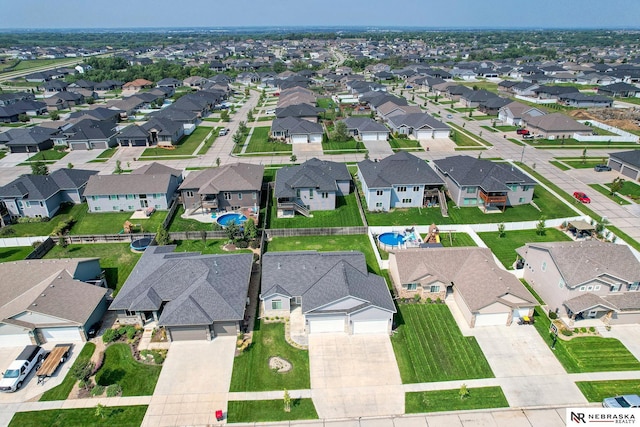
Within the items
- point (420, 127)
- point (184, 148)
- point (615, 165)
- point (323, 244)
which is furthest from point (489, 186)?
point (184, 148)

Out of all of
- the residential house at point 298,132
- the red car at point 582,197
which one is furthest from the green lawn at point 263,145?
the red car at point 582,197

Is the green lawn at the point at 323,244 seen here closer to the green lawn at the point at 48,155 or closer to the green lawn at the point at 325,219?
the green lawn at the point at 325,219

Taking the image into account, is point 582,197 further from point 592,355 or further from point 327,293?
point 327,293

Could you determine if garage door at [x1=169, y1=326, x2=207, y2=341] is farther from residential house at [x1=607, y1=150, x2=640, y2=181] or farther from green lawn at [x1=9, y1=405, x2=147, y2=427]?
residential house at [x1=607, y1=150, x2=640, y2=181]

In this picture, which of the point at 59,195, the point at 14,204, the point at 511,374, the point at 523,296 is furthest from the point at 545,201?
the point at 14,204

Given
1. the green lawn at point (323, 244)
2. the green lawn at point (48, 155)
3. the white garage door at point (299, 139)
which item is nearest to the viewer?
the green lawn at point (323, 244)

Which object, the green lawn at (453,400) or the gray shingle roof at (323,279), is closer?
the green lawn at (453,400)
